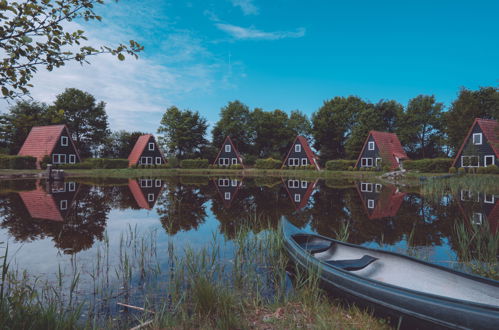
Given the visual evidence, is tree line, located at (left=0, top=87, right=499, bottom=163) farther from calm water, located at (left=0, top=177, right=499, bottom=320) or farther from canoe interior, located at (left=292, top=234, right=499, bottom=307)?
canoe interior, located at (left=292, top=234, right=499, bottom=307)

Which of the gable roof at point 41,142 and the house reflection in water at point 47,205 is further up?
the gable roof at point 41,142

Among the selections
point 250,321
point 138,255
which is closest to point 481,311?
point 250,321

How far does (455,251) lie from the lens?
704cm

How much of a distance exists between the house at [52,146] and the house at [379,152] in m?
43.3

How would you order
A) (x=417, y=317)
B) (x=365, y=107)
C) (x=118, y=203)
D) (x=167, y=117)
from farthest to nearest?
1. (x=167, y=117)
2. (x=365, y=107)
3. (x=118, y=203)
4. (x=417, y=317)

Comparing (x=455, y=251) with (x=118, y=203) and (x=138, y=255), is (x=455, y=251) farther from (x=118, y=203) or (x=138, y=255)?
(x=118, y=203)

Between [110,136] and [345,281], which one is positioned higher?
[110,136]

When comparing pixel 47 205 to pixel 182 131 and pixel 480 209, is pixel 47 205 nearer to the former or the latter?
pixel 480 209

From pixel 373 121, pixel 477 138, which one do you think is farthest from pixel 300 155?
pixel 477 138

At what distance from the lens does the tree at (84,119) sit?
170 feet

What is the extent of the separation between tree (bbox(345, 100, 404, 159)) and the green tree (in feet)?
5.08

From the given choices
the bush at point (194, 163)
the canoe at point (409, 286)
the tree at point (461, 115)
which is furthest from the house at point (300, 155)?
the canoe at point (409, 286)

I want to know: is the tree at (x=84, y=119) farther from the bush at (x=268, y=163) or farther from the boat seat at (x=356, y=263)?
the boat seat at (x=356, y=263)

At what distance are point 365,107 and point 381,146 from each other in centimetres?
1408
